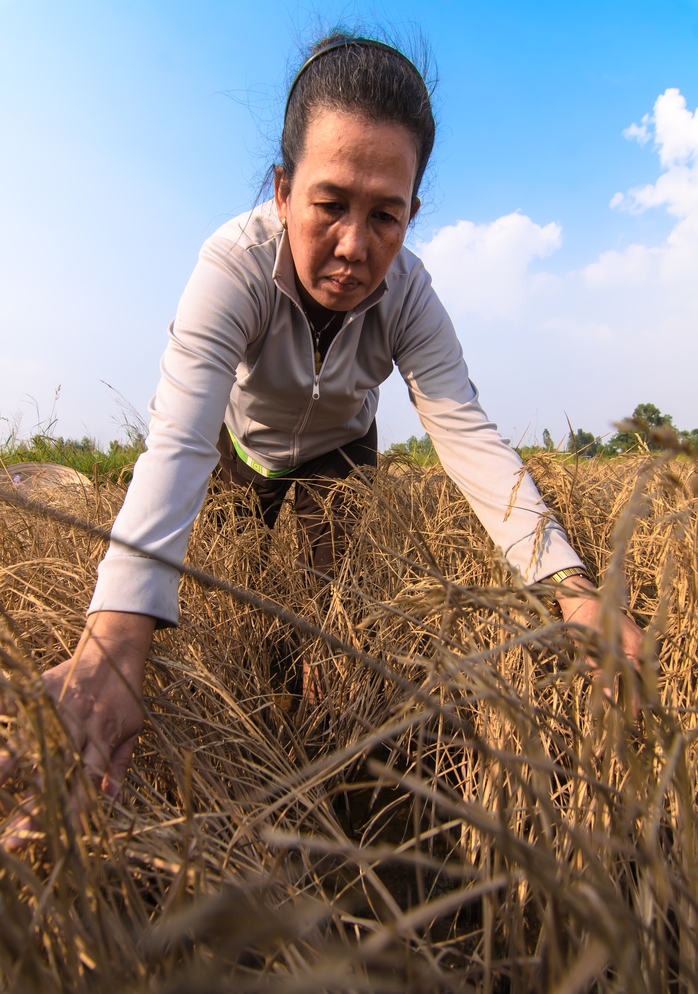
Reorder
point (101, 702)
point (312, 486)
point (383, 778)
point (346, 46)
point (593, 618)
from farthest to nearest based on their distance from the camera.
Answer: point (312, 486) → point (346, 46) → point (383, 778) → point (593, 618) → point (101, 702)

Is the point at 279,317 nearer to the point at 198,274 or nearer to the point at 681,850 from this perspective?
the point at 198,274

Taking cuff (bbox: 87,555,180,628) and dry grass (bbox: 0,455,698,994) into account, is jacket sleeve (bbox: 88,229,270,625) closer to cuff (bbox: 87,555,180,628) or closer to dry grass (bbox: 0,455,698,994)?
cuff (bbox: 87,555,180,628)

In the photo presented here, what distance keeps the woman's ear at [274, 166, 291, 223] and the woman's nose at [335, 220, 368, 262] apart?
0.82 feet

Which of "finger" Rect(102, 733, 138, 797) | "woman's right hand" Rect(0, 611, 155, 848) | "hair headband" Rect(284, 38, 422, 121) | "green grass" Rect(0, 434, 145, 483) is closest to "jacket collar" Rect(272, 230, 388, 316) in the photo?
"hair headband" Rect(284, 38, 422, 121)

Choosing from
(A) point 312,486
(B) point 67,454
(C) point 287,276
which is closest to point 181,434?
(C) point 287,276

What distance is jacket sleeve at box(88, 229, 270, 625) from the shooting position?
853 millimetres

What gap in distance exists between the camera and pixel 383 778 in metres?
1.12

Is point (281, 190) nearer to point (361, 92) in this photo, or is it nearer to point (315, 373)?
point (361, 92)

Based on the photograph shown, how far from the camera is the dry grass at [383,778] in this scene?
353 mm

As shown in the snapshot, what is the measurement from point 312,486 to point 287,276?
0.70m

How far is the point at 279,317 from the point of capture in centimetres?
143

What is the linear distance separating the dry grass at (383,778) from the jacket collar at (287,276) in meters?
0.51

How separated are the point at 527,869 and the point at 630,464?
2232 millimetres

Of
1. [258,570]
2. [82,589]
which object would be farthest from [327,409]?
[82,589]
